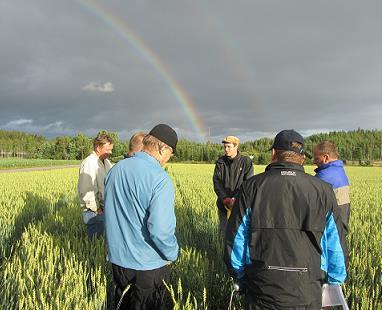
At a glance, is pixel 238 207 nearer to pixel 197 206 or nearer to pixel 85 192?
pixel 85 192

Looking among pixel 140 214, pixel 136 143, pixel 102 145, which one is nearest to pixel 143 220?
pixel 140 214

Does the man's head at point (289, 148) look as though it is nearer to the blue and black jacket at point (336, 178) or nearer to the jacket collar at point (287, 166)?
the jacket collar at point (287, 166)

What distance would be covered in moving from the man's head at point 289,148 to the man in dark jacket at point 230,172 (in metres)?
2.65

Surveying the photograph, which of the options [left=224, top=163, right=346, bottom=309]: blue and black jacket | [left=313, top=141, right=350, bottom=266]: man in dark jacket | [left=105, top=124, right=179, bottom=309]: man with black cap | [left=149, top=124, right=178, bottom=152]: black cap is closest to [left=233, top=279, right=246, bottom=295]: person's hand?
[left=224, top=163, right=346, bottom=309]: blue and black jacket

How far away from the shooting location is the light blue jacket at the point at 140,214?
2.06 metres

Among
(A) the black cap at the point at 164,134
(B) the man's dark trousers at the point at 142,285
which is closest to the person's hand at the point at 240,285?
(B) the man's dark trousers at the point at 142,285

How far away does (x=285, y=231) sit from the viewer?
178 centimetres

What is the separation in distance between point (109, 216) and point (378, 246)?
3.46 m

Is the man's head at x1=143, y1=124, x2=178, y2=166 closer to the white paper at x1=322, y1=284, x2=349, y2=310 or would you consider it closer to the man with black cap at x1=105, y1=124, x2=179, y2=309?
the man with black cap at x1=105, y1=124, x2=179, y2=309

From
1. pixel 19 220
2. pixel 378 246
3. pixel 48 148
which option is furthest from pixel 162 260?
pixel 48 148

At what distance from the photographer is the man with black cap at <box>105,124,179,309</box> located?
2062mm

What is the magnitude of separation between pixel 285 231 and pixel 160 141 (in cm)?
101

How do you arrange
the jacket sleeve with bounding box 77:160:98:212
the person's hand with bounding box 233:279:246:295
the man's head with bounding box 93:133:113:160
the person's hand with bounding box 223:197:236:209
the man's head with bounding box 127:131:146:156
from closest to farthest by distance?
the person's hand with bounding box 233:279:246:295, the man's head with bounding box 127:131:146:156, the jacket sleeve with bounding box 77:160:98:212, the man's head with bounding box 93:133:113:160, the person's hand with bounding box 223:197:236:209

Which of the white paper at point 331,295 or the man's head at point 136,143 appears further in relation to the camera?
the man's head at point 136,143
